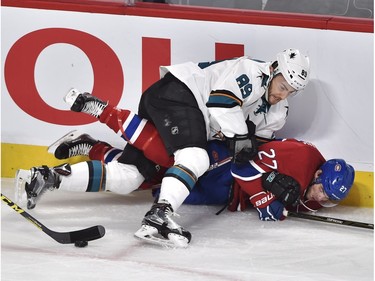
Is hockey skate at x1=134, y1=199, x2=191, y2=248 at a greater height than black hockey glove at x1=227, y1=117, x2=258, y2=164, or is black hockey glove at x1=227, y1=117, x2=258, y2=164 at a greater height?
black hockey glove at x1=227, y1=117, x2=258, y2=164

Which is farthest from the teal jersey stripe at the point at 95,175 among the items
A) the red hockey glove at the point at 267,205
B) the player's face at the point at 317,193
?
the player's face at the point at 317,193

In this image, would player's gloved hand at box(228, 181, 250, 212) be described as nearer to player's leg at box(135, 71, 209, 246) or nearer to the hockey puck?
player's leg at box(135, 71, 209, 246)

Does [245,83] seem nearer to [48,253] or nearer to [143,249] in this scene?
[143,249]

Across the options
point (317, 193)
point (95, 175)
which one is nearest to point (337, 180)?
point (317, 193)

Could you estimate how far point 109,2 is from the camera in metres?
Result: 4.00

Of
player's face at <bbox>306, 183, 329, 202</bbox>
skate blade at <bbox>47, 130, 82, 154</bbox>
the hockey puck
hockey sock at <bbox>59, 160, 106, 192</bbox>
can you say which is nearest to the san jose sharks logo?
player's face at <bbox>306, 183, 329, 202</bbox>

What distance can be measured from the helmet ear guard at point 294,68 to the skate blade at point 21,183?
990 mm

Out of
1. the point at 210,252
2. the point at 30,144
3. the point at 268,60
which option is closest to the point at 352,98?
the point at 268,60

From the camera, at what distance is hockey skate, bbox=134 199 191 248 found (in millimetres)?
3404

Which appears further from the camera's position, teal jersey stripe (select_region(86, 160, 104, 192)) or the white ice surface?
teal jersey stripe (select_region(86, 160, 104, 192))

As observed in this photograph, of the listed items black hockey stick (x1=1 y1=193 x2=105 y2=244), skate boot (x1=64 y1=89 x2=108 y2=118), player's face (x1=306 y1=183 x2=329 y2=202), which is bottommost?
black hockey stick (x1=1 y1=193 x2=105 y2=244)

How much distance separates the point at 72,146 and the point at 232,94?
75 centimetres

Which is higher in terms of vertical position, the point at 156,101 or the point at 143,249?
the point at 156,101

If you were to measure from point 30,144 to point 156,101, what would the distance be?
0.66 m
